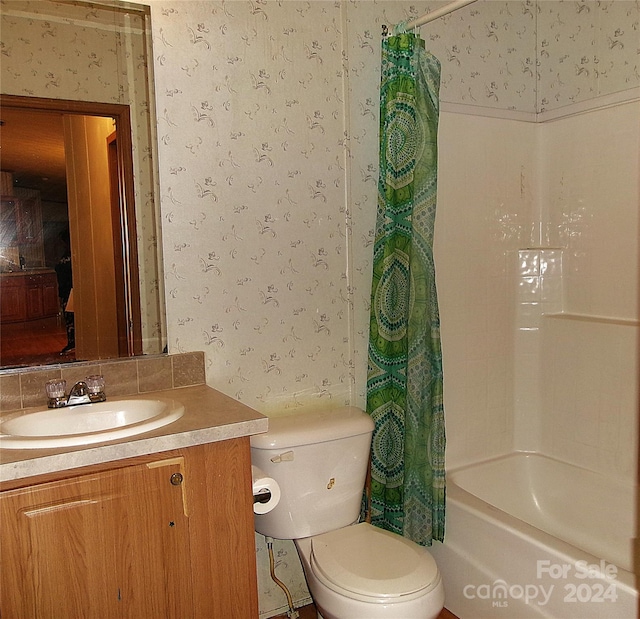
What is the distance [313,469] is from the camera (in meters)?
1.87

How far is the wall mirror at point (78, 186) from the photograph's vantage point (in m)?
1.65

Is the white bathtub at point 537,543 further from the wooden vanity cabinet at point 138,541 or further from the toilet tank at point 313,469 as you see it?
the wooden vanity cabinet at point 138,541

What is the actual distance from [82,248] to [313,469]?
954 mm

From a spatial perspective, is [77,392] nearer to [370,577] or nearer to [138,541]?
[138,541]

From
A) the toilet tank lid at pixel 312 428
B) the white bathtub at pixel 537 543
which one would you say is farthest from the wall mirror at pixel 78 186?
the white bathtub at pixel 537 543

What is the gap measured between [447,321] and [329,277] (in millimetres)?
582

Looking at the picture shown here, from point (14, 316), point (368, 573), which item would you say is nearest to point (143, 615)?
point (368, 573)

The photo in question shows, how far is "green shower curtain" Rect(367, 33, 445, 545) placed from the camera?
→ 206 centimetres

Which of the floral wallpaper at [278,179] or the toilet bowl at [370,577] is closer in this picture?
the toilet bowl at [370,577]

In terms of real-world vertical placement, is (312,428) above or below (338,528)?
above

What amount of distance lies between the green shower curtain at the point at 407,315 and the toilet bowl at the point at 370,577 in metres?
0.27

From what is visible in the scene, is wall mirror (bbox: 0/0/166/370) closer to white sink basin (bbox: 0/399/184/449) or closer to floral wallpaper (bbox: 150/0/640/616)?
floral wallpaper (bbox: 150/0/640/616)

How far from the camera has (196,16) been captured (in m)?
1.85

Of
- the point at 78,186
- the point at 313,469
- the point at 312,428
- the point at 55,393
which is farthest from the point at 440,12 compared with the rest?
the point at 55,393
